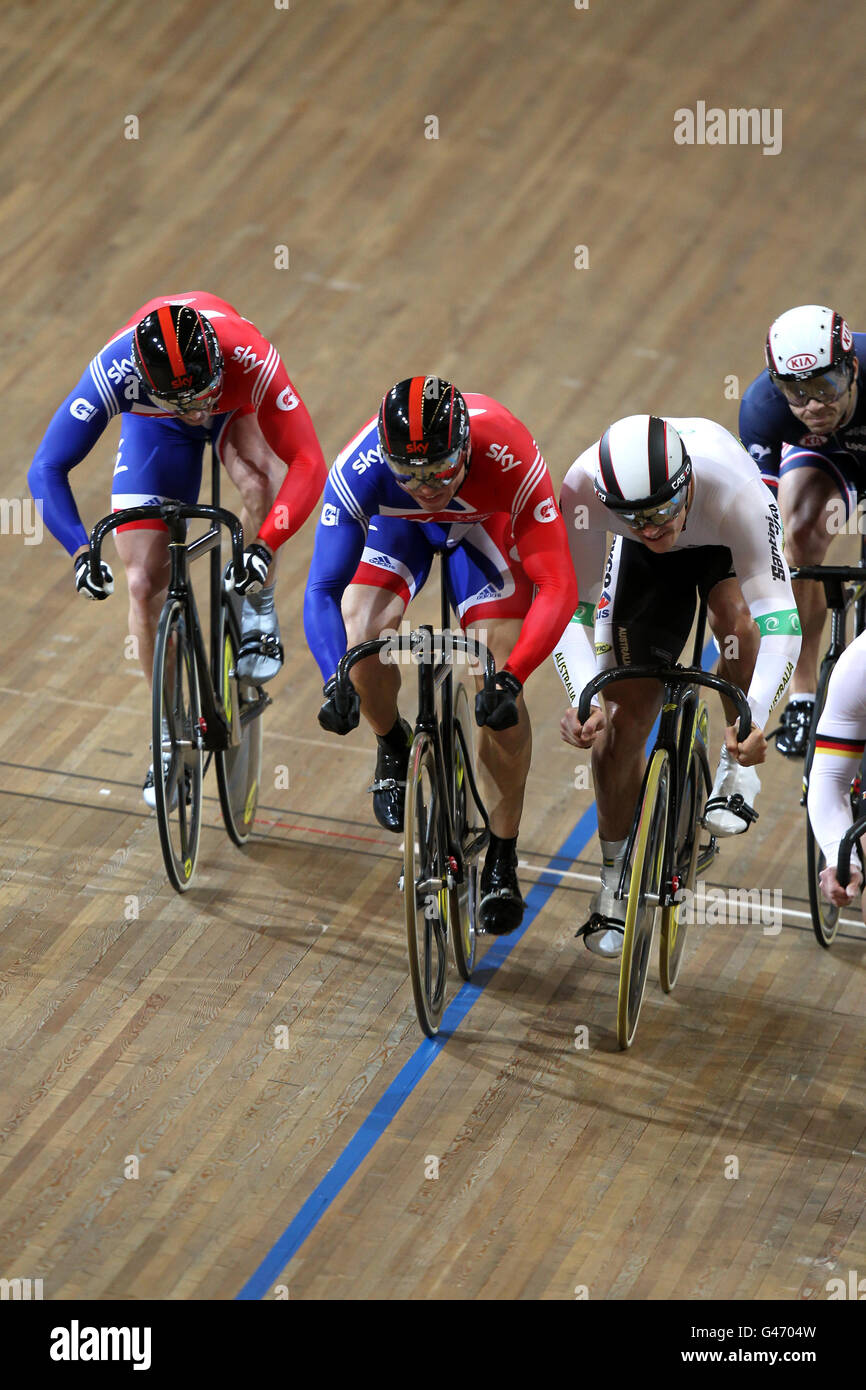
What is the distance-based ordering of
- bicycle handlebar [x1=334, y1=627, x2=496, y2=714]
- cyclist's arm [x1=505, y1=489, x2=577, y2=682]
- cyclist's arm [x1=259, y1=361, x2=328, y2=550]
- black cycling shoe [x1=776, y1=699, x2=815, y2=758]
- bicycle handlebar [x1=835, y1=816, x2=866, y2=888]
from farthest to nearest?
black cycling shoe [x1=776, y1=699, x2=815, y2=758] → cyclist's arm [x1=259, y1=361, x2=328, y2=550] → cyclist's arm [x1=505, y1=489, x2=577, y2=682] → bicycle handlebar [x1=334, y1=627, x2=496, y2=714] → bicycle handlebar [x1=835, y1=816, x2=866, y2=888]

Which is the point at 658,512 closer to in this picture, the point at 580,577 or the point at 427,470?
the point at 580,577

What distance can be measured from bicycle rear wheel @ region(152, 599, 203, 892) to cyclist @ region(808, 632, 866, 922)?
4.94ft

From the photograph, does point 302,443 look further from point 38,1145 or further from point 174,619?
point 38,1145

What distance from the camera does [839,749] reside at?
3.66m

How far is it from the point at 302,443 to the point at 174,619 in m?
0.57

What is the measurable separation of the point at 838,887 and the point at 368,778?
6.09 ft

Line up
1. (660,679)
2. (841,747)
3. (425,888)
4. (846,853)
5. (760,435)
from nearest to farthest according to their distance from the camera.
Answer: (846,853)
(841,747)
(660,679)
(425,888)
(760,435)

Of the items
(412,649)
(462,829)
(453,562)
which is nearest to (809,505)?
(453,562)

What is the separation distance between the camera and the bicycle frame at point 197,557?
4211 millimetres

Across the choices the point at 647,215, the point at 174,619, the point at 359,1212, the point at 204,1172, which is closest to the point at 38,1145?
the point at 204,1172

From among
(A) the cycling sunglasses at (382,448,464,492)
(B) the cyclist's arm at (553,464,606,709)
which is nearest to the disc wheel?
(B) the cyclist's arm at (553,464,606,709)

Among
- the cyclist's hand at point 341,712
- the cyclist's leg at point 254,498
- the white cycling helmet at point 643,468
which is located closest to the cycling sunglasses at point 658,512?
the white cycling helmet at point 643,468

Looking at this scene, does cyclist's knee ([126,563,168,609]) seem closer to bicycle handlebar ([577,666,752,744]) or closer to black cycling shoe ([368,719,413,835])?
black cycling shoe ([368,719,413,835])

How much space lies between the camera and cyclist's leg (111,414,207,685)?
4.52 meters
